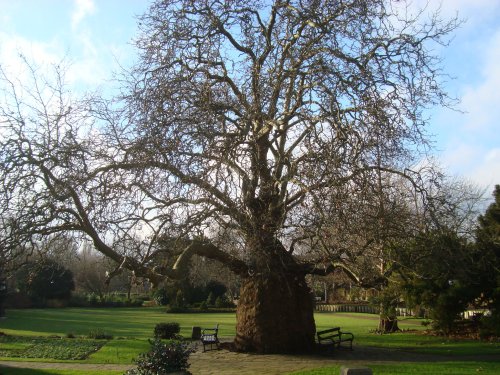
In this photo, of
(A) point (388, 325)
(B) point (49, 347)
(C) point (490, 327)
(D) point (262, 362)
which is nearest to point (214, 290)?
(A) point (388, 325)

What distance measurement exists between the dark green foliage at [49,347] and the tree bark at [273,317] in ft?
21.0

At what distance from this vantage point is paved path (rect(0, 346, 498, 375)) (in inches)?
618

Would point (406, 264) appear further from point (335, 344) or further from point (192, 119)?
point (192, 119)

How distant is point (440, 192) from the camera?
16.4 meters

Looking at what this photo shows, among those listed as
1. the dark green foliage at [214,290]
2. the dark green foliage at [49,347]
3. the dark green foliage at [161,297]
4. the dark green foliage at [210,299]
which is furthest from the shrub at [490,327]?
the dark green foliage at [161,297]

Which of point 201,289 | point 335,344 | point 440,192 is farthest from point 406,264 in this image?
point 201,289

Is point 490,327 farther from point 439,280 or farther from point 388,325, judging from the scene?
point 388,325

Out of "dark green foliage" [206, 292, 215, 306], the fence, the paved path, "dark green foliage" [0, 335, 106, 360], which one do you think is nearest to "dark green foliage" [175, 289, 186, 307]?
"dark green foliage" [206, 292, 215, 306]

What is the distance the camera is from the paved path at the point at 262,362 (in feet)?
51.5

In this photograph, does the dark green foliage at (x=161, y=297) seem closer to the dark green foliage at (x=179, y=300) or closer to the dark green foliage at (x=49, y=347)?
the dark green foliage at (x=179, y=300)

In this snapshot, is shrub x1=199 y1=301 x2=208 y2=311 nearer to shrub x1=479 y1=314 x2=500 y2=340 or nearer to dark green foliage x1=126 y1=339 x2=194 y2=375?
shrub x1=479 y1=314 x2=500 y2=340

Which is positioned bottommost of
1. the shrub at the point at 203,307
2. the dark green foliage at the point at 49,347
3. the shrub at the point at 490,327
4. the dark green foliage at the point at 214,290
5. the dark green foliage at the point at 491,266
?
the dark green foliage at the point at 49,347

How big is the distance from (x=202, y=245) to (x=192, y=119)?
379cm

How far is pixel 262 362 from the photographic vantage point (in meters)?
16.9
